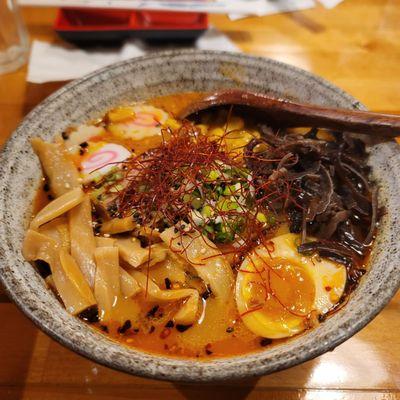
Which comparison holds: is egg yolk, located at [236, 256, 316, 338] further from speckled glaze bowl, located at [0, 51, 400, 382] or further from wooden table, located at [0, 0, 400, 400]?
wooden table, located at [0, 0, 400, 400]

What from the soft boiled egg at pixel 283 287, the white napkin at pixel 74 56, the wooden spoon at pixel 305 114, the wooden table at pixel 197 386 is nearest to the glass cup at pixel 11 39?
the white napkin at pixel 74 56

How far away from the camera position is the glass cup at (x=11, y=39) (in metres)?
2.33

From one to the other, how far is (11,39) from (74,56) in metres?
0.41

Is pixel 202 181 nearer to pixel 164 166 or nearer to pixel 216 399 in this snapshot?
pixel 164 166

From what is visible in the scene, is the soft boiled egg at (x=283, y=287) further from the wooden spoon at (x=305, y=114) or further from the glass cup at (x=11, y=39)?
the glass cup at (x=11, y=39)

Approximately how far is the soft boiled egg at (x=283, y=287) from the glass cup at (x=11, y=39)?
177cm

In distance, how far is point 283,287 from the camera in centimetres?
135

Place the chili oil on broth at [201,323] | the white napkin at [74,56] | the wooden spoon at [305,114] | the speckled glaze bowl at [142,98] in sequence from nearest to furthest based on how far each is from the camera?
the speckled glaze bowl at [142,98], the chili oil on broth at [201,323], the wooden spoon at [305,114], the white napkin at [74,56]

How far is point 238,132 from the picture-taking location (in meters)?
1.77

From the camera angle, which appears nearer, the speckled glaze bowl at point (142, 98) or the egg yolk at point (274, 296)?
the speckled glaze bowl at point (142, 98)

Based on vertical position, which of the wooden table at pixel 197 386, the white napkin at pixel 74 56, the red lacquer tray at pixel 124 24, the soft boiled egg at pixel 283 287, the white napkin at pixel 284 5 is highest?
the white napkin at pixel 284 5

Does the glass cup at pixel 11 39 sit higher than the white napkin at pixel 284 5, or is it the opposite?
the white napkin at pixel 284 5

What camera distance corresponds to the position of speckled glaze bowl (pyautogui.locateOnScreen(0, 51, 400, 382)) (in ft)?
3.39

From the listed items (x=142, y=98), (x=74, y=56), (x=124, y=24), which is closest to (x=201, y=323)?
(x=142, y=98)
